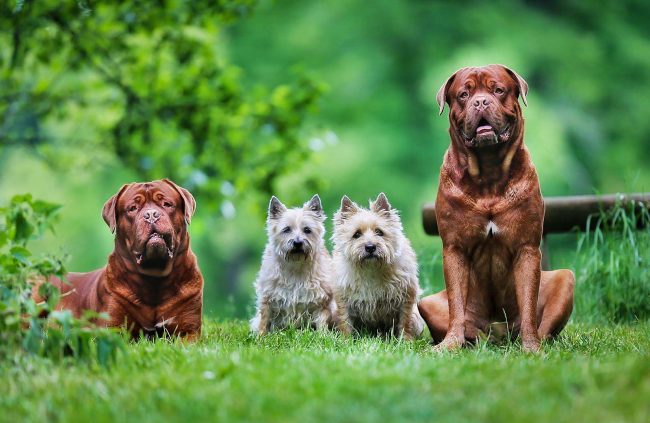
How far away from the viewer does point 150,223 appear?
5789 millimetres

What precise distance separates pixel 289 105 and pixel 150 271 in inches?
184

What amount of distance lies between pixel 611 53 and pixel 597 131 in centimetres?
163

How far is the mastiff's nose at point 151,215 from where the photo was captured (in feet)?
19.0

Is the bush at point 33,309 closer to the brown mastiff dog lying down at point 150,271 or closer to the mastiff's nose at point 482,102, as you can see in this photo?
the brown mastiff dog lying down at point 150,271

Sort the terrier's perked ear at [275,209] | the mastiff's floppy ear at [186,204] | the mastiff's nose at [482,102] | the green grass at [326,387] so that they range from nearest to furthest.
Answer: the green grass at [326,387] < the mastiff's nose at [482,102] < the mastiff's floppy ear at [186,204] < the terrier's perked ear at [275,209]

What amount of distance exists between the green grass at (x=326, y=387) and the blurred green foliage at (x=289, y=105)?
5367 mm

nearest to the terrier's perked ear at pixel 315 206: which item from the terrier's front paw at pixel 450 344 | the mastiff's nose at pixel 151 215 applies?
the mastiff's nose at pixel 151 215

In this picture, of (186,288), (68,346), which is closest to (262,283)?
(186,288)

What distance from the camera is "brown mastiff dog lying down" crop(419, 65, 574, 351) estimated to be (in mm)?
5648

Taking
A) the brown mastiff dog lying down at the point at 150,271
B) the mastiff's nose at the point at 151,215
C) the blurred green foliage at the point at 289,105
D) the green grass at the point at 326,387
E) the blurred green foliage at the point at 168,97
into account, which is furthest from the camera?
the blurred green foliage at the point at 289,105

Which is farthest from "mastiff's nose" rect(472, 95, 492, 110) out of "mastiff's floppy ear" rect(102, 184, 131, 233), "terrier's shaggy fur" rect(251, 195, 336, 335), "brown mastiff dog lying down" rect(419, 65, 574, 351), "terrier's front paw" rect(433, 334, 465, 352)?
"mastiff's floppy ear" rect(102, 184, 131, 233)

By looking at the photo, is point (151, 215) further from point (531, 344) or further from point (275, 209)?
point (531, 344)

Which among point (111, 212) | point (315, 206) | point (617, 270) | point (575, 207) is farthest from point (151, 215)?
point (617, 270)

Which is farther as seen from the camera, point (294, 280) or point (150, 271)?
point (294, 280)
